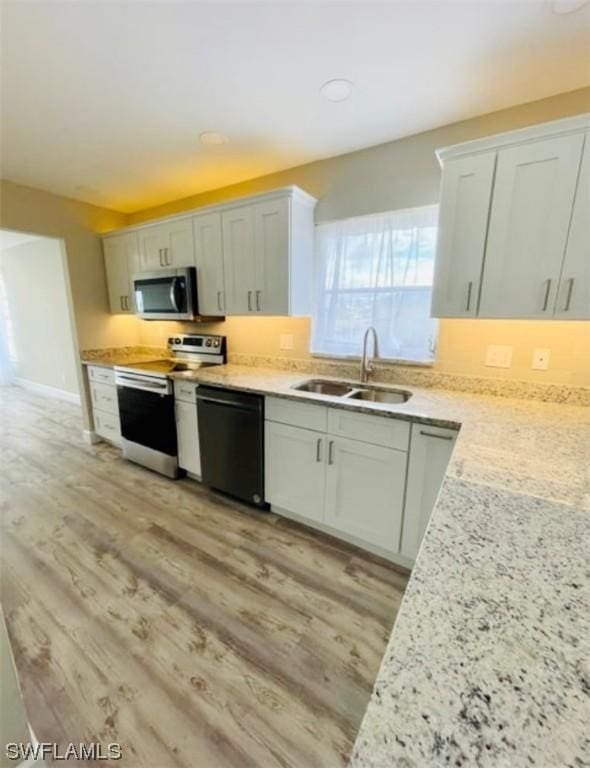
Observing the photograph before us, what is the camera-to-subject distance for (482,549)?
0.72 meters

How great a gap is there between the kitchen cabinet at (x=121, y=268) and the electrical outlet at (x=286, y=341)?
173cm

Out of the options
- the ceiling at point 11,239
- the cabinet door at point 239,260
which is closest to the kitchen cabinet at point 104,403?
the cabinet door at point 239,260

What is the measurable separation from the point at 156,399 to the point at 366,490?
188 cm

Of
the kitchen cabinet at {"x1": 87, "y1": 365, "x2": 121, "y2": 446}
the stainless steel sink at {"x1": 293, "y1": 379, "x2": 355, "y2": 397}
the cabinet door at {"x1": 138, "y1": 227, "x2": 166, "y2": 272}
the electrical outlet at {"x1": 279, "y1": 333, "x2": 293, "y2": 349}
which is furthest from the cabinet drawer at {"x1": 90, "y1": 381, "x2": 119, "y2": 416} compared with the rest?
the stainless steel sink at {"x1": 293, "y1": 379, "x2": 355, "y2": 397}

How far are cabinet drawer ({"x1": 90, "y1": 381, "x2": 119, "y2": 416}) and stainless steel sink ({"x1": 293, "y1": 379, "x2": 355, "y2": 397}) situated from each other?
6.67ft

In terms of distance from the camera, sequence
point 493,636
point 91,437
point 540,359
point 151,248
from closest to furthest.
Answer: point 493,636 < point 540,359 < point 151,248 < point 91,437

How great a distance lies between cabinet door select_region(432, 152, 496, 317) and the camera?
1.73 m

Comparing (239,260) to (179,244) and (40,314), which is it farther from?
(40,314)

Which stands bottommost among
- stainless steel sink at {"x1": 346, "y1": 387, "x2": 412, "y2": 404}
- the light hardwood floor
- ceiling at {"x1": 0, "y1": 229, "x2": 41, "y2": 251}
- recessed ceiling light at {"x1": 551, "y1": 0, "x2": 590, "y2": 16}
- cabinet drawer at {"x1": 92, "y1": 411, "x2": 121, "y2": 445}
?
the light hardwood floor

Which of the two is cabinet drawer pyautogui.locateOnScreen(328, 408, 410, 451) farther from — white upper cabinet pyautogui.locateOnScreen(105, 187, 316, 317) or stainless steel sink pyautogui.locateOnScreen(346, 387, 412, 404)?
white upper cabinet pyautogui.locateOnScreen(105, 187, 316, 317)

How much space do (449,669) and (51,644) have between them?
1.85 metres

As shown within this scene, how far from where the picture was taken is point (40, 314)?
5.61m

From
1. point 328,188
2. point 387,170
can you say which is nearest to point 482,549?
point 387,170

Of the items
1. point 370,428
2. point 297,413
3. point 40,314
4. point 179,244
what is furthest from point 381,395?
point 40,314
